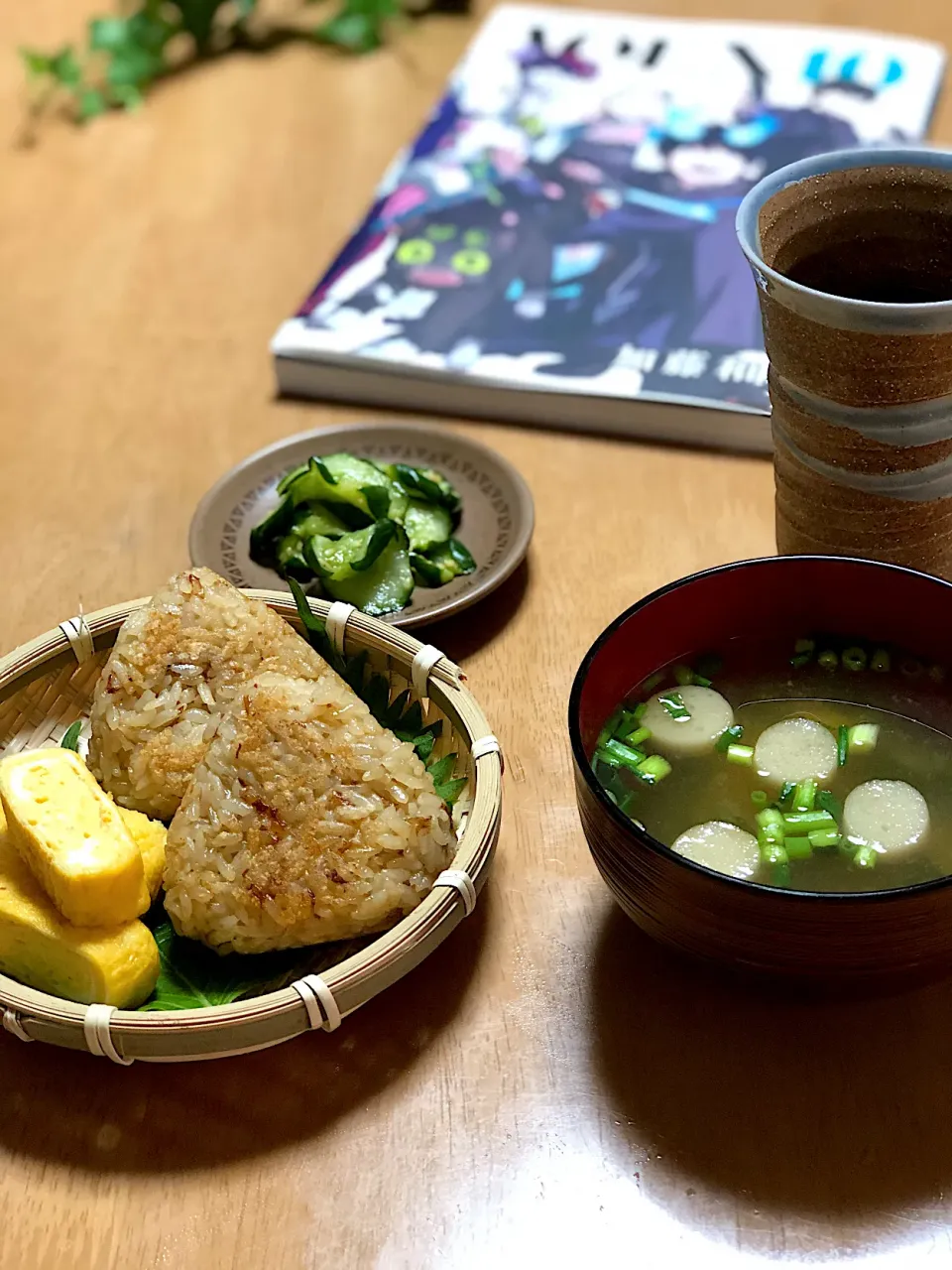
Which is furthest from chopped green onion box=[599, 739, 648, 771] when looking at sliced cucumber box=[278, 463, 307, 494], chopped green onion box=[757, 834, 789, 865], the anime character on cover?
the anime character on cover

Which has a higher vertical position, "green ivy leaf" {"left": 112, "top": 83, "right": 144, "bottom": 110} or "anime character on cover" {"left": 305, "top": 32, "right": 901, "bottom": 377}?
"green ivy leaf" {"left": 112, "top": 83, "right": 144, "bottom": 110}

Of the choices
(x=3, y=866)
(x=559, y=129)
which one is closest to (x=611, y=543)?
(x=3, y=866)

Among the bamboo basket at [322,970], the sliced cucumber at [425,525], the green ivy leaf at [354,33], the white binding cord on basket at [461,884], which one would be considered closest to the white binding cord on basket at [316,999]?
the bamboo basket at [322,970]

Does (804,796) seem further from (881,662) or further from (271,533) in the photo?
(271,533)

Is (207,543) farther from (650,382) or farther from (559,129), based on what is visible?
(559,129)

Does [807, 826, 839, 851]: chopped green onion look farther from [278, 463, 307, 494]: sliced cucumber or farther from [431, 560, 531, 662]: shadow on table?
[278, 463, 307, 494]: sliced cucumber

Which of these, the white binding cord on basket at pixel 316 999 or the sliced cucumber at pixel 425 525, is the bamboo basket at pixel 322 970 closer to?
the white binding cord on basket at pixel 316 999
